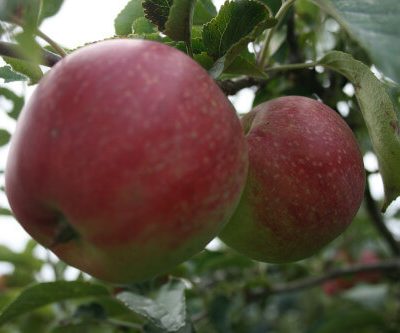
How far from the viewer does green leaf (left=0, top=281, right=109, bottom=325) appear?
122 centimetres

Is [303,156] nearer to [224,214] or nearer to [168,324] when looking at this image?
[224,214]

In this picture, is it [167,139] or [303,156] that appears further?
[303,156]

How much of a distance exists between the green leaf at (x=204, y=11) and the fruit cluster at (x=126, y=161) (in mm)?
477

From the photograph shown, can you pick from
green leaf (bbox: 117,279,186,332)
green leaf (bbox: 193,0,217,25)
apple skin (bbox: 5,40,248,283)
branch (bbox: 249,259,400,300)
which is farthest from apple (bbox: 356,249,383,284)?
apple skin (bbox: 5,40,248,283)

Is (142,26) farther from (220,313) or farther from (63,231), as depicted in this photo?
(220,313)

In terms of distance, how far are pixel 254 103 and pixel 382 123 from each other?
0.49 metres

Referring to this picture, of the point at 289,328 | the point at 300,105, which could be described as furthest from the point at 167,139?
the point at 289,328

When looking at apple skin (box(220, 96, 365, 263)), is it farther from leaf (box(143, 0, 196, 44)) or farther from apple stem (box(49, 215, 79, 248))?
apple stem (box(49, 215, 79, 248))

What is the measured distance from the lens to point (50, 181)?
731 millimetres

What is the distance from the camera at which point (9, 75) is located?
1.11m

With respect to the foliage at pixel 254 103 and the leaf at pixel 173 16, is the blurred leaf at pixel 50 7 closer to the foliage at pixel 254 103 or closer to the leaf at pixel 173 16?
the foliage at pixel 254 103

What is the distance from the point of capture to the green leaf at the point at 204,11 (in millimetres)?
1269

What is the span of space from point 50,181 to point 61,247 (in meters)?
0.15

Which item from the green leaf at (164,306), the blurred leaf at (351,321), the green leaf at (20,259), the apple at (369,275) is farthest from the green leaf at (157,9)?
the apple at (369,275)
